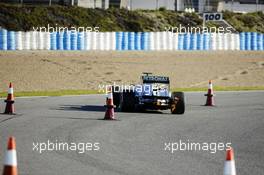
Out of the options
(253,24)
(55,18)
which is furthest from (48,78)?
(253,24)

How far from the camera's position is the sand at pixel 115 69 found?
105ft

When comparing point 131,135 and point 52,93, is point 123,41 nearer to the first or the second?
point 52,93

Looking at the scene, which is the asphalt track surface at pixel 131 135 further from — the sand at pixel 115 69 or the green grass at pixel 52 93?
the sand at pixel 115 69

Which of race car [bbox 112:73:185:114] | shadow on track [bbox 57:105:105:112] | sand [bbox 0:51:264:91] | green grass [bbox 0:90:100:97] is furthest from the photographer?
sand [bbox 0:51:264:91]

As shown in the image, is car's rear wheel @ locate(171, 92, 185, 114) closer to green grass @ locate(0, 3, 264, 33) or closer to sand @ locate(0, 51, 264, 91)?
sand @ locate(0, 51, 264, 91)

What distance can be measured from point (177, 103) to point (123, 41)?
20693mm

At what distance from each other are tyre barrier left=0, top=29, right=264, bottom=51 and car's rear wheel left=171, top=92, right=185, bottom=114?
59.5 feet

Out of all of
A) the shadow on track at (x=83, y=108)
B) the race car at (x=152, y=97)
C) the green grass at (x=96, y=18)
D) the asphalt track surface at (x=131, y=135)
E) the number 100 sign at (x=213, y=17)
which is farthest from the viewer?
the number 100 sign at (x=213, y=17)

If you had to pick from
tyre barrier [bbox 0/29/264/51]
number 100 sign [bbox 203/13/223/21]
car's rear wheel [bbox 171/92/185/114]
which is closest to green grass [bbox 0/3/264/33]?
number 100 sign [bbox 203/13/223/21]

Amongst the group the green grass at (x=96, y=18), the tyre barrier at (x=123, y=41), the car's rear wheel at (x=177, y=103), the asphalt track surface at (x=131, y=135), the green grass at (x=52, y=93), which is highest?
the green grass at (x=96, y=18)

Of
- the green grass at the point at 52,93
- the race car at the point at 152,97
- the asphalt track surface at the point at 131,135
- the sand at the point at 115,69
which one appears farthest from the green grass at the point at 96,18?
the race car at the point at 152,97

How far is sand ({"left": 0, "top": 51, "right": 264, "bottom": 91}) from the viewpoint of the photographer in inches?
1258

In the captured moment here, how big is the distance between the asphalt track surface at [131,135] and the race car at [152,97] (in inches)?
12.0

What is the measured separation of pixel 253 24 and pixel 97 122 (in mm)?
44001
